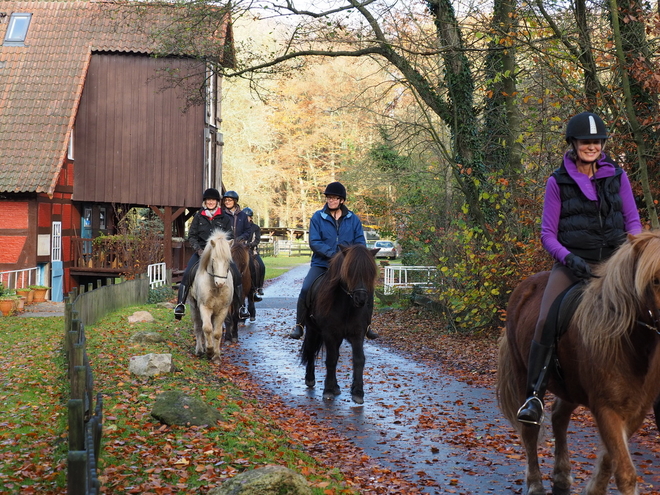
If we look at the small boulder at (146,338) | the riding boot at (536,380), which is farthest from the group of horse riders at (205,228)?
the riding boot at (536,380)

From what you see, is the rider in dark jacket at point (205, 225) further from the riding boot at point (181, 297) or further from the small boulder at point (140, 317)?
the small boulder at point (140, 317)

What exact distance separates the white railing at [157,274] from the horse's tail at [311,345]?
15.1 metres

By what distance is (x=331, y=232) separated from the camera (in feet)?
35.5

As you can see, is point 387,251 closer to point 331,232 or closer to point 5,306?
point 5,306

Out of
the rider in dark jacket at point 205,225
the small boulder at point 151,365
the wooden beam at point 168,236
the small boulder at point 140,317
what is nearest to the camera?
the small boulder at point 151,365

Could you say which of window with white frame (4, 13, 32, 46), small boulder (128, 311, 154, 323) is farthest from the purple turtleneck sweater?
window with white frame (4, 13, 32, 46)

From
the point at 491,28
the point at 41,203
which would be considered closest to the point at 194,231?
the point at 491,28

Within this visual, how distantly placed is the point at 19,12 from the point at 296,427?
2851cm

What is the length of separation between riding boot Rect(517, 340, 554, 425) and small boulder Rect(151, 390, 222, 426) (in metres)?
3.40

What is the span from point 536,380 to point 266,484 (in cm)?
209

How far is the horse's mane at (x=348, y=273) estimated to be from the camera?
9.87m

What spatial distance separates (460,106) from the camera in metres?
17.4

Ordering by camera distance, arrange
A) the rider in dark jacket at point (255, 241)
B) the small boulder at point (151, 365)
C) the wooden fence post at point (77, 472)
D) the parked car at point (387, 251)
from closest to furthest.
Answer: the wooden fence post at point (77, 472)
the small boulder at point (151, 365)
the rider in dark jacket at point (255, 241)
the parked car at point (387, 251)

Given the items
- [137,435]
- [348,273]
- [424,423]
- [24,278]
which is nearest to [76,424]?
[137,435]
